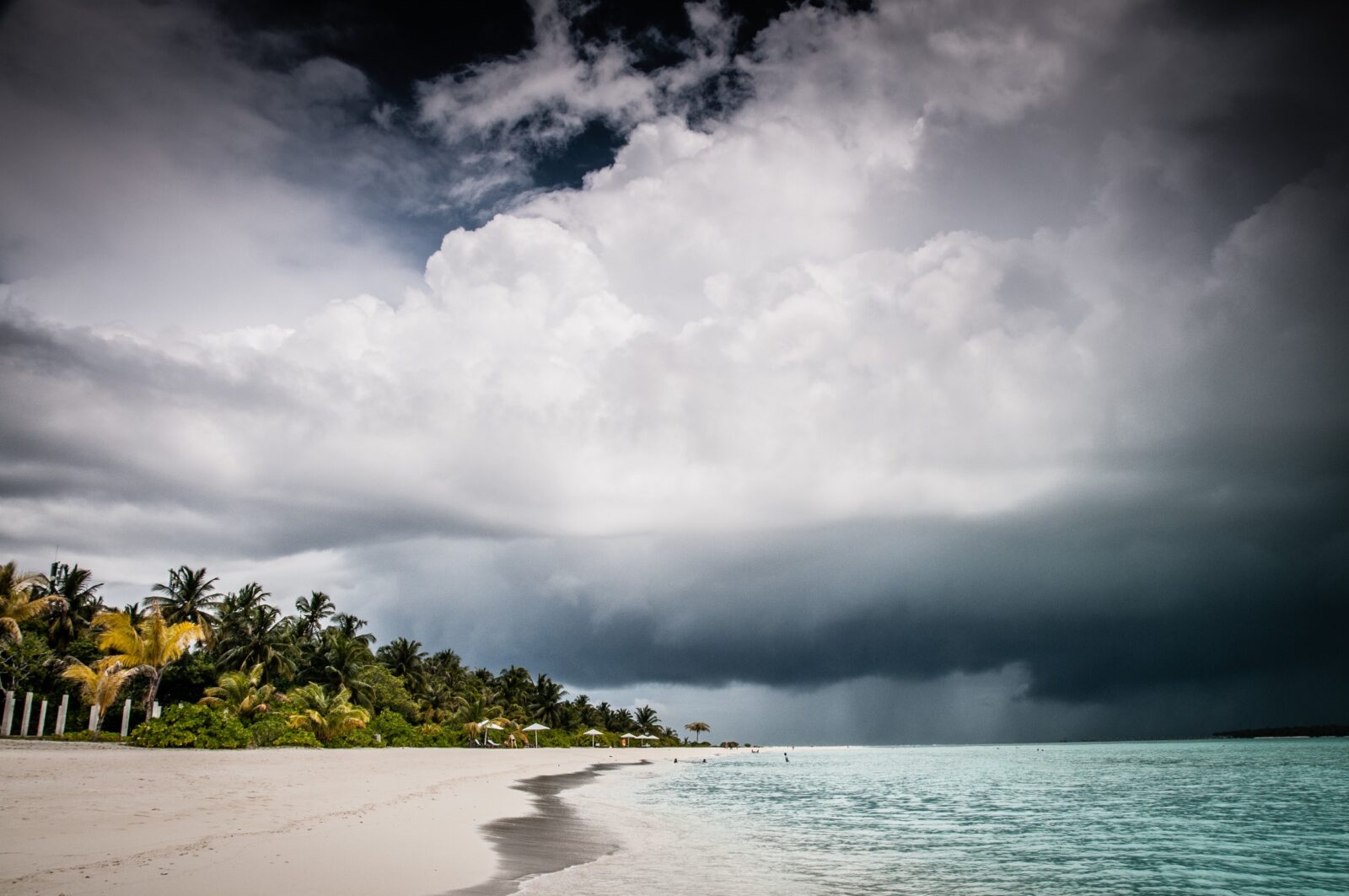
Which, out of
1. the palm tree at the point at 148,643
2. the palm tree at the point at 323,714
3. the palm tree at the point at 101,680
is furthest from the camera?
the palm tree at the point at 323,714

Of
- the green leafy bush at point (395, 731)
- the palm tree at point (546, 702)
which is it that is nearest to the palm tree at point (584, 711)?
the palm tree at point (546, 702)

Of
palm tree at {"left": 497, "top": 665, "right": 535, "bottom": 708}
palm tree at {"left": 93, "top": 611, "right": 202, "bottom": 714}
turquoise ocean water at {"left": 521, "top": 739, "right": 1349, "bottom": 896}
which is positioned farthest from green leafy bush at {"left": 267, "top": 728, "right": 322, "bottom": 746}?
palm tree at {"left": 497, "top": 665, "right": 535, "bottom": 708}

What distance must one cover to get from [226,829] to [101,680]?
138 feet

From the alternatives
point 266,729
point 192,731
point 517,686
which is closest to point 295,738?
point 266,729

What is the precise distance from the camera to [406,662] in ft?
290

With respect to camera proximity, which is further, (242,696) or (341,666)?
(341,666)

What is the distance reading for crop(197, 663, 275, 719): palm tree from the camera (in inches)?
1906

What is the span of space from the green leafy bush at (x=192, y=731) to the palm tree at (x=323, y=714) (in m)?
10.2

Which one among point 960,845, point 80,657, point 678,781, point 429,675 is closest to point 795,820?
point 960,845

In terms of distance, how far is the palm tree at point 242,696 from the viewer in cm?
4841

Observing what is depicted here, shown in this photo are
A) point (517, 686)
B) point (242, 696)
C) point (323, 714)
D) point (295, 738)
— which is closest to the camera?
point (295, 738)

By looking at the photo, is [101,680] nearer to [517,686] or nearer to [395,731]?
[395,731]

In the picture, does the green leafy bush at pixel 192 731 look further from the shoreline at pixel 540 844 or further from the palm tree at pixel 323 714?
the shoreline at pixel 540 844

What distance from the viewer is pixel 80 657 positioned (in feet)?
188
